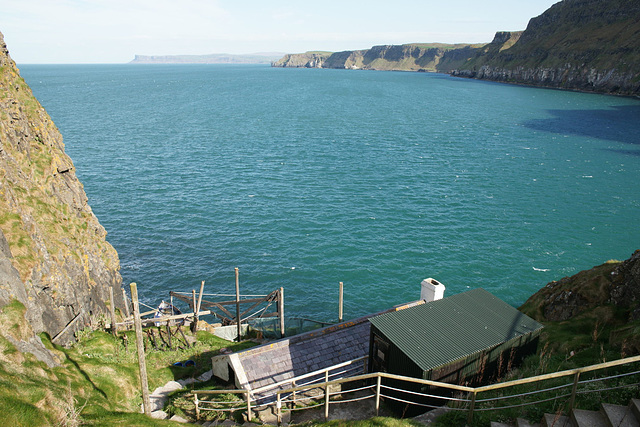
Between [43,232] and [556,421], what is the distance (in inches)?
1108

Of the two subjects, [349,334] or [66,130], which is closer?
[349,334]

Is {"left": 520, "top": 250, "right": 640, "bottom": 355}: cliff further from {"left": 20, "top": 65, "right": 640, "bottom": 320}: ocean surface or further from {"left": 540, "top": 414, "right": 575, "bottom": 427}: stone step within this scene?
{"left": 20, "top": 65, "right": 640, "bottom": 320}: ocean surface

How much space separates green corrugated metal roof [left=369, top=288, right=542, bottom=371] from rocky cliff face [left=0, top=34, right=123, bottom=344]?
655 inches

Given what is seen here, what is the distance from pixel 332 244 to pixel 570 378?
34.3 m

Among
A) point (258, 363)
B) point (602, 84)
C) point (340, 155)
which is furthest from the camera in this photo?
point (602, 84)

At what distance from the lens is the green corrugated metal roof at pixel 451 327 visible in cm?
1572

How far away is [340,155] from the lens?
84.8m

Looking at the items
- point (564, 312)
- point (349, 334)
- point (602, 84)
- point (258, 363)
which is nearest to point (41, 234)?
point (258, 363)

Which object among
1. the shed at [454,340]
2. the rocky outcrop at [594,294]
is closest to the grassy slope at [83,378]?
the shed at [454,340]

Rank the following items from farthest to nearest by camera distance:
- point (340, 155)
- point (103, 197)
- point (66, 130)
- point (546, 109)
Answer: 1. point (546, 109)
2. point (66, 130)
3. point (340, 155)
4. point (103, 197)

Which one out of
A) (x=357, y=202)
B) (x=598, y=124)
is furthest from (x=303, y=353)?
(x=598, y=124)

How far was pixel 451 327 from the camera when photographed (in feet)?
55.7

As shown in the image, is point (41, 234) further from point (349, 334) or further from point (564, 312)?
point (564, 312)

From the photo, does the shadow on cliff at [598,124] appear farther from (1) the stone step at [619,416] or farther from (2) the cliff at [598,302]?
(1) the stone step at [619,416]
